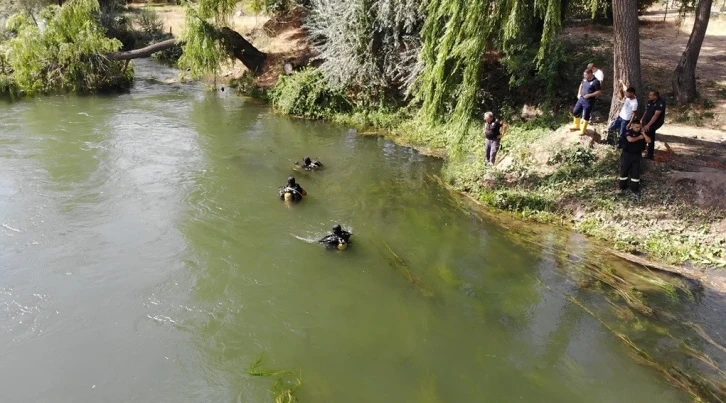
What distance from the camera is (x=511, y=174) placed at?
13.9 m

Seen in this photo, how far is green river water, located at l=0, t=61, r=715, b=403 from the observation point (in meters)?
7.64

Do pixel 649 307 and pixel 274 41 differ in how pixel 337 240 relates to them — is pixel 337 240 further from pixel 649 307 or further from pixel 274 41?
pixel 274 41

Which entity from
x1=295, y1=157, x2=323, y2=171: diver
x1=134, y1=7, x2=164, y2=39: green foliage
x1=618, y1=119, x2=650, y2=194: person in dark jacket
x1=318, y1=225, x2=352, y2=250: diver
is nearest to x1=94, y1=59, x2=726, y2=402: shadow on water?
x1=318, y1=225, x2=352, y2=250: diver

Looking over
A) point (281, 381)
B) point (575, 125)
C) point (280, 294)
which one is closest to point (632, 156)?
point (575, 125)

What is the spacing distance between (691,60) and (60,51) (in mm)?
24187

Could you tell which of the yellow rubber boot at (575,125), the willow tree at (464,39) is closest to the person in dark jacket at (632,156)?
the yellow rubber boot at (575,125)

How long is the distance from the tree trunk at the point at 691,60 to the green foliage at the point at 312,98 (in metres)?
11.4

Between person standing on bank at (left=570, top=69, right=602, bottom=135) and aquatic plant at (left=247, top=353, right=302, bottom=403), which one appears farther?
person standing on bank at (left=570, top=69, right=602, bottom=135)

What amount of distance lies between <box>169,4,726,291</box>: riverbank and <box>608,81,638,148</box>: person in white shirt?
2.50 ft

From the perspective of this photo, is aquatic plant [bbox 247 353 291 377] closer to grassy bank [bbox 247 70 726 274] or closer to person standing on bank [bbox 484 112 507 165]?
grassy bank [bbox 247 70 726 274]

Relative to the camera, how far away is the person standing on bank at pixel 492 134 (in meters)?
13.6

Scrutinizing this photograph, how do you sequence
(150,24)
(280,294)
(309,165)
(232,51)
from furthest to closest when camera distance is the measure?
(150,24), (232,51), (309,165), (280,294)

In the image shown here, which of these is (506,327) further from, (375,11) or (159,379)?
(375,11)

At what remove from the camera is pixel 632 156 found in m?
11.7
